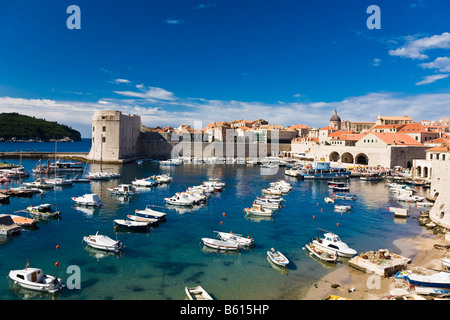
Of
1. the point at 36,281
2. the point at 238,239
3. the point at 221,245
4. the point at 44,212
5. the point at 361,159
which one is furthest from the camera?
the point at 361,159

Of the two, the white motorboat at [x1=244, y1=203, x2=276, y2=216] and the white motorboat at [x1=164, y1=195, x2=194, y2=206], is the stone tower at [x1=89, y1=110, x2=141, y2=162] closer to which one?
the white motorboat at [x1=164, y1=195, x2=194, y2=206]

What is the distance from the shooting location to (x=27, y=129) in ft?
436

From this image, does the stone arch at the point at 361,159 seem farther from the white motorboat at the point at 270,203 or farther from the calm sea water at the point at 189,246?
the white motorboat at the point at 270,203

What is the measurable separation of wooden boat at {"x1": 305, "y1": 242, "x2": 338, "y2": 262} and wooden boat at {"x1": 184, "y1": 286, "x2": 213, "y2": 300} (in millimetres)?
5769

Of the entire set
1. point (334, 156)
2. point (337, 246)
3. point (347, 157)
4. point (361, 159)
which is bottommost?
point (337, 246)

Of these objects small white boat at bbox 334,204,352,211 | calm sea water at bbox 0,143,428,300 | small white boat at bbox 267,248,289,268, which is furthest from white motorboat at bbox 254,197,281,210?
small white boat at bbox 267,248,289,268

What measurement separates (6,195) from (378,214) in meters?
27.8

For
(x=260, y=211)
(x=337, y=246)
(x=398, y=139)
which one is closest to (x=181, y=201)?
(x=260, y=211)

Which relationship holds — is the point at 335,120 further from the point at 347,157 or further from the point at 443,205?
the point at 443,205

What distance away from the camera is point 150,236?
16266 mm

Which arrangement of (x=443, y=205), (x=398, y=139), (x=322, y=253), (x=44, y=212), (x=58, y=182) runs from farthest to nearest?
1. (x=398, y=139)
2. (x=58, y=182)
3. (x=44, y=212)
4. (x=443, y=205)
5. (x=322, y=253)

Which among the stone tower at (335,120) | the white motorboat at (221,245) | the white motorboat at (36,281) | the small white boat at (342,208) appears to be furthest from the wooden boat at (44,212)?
the stone tower at (335,120)
